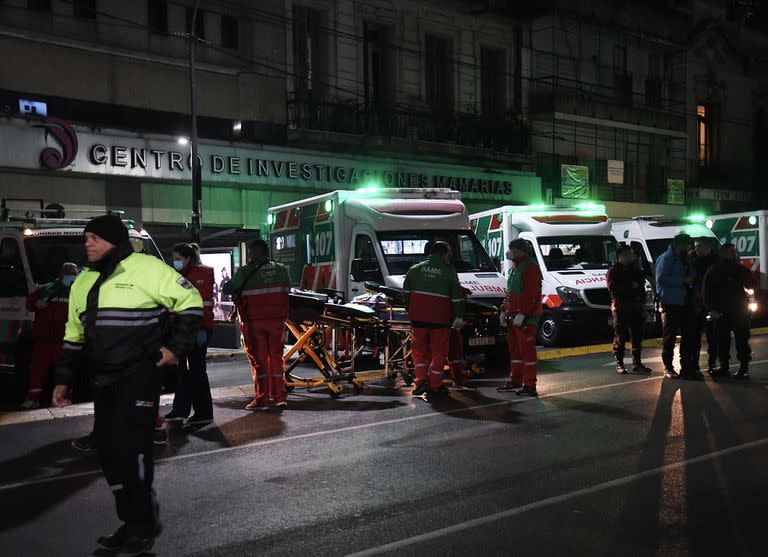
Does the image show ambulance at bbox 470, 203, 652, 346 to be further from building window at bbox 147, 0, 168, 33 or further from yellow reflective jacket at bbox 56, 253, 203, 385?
yellow reflective jacket at bbox 56, 253, 203, 385

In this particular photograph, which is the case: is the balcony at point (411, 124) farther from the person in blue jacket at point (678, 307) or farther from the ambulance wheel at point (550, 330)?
the person in blue jacket at point (678, 307)

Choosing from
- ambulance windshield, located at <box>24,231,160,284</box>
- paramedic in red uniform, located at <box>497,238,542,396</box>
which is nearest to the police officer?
paramedic in red uniform, located at <box>497,238,542,396</box>

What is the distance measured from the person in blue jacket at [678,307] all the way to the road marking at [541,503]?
13.2ft

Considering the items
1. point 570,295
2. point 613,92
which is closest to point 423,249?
point 570,295

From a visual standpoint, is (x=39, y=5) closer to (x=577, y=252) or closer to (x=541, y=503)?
(x=577, y=252)

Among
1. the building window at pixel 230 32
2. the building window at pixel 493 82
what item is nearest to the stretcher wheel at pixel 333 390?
the building window at pixel 230 32

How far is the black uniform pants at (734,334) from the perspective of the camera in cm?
1130

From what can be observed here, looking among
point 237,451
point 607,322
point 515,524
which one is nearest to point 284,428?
point 237,451

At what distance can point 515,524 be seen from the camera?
522 cm

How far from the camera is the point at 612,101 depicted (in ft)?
Result: 110

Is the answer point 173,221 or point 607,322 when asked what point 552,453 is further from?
point 173,221

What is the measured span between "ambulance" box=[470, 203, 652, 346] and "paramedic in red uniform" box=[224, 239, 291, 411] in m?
7.12

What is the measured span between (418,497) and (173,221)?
60.1 ft

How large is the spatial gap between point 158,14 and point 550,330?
13.3 metres
